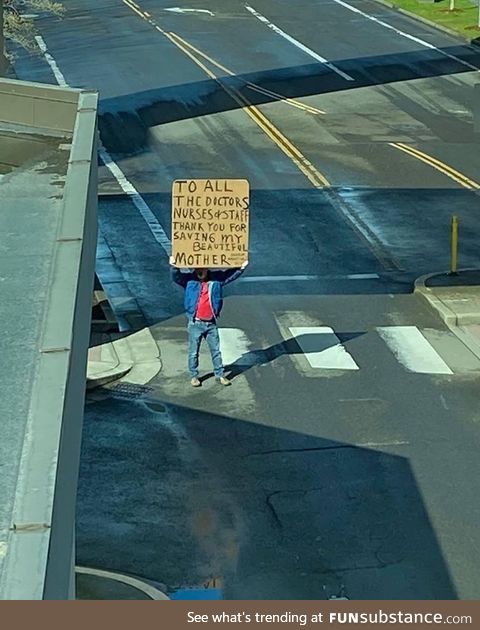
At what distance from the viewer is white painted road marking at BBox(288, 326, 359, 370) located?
19764 millimetres

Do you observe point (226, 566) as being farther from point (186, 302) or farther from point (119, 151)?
point (119, 151)

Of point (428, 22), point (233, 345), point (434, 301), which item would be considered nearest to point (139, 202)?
point (434, 301)

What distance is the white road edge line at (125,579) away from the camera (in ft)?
42.4

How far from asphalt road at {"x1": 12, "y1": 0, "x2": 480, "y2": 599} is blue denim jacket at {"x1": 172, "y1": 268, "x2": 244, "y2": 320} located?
1.07 m

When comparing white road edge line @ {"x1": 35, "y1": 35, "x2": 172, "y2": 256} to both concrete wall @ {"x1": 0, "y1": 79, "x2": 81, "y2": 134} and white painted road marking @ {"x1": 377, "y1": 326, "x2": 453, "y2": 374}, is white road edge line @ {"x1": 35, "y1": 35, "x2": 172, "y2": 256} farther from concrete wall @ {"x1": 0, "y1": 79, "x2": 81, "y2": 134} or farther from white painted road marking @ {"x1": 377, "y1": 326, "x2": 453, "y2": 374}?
concrete wall @ {"x1": 0, "y1": 79, "x2": 81, "y2": 134}

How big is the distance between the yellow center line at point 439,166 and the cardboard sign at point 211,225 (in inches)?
513

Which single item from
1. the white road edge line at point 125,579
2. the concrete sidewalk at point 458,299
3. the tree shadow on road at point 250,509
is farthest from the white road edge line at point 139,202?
the white road edge line at point 125,579

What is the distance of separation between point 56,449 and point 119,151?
2729 centimetres

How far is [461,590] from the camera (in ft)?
43.4

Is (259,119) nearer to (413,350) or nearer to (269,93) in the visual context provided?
(269,93)

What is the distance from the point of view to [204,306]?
61.6 ft

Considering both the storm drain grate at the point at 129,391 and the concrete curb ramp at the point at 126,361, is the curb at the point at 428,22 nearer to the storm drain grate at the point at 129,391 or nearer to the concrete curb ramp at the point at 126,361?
the concrete curb ramp at the point at 126,361

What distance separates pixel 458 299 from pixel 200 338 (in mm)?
5224

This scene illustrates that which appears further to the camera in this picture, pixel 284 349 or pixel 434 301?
pixel 434 301
